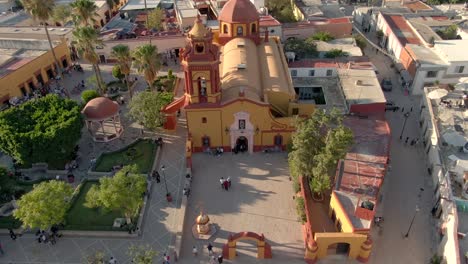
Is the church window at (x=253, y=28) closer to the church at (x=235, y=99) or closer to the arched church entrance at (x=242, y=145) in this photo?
the church at (x=235, y=99)

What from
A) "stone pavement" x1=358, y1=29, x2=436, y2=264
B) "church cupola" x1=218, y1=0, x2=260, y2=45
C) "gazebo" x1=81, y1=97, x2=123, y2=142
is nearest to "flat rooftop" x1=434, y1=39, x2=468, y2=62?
"stone pavement" x1=358, y1=29, x2=436, y2=264

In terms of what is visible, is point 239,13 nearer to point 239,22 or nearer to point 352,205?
point 239,22

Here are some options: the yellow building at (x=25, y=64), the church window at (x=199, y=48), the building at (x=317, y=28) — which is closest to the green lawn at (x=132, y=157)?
the church window at (x=199, y=48)

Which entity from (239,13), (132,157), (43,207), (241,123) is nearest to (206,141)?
(241,123)

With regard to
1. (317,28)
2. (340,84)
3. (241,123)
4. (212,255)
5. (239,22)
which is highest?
(239,22)

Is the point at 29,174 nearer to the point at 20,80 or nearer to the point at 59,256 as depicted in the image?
the point at 59,256

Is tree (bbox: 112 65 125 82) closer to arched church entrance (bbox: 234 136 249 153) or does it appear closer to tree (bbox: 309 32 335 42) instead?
arched church entrance (bbox: 234 136 249 153)
